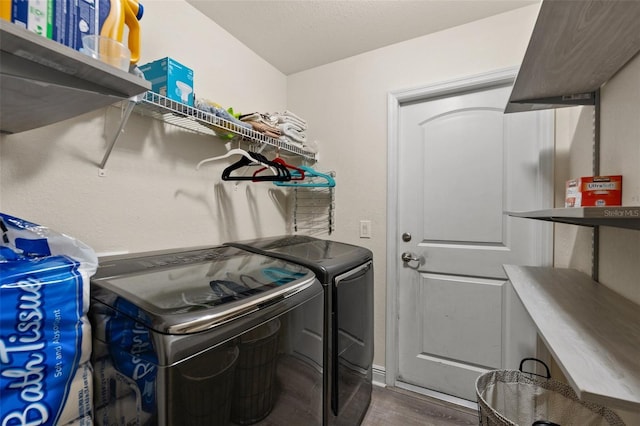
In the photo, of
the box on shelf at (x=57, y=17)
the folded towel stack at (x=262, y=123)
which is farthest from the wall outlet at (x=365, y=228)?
the box on shelf at (x=57, y=17)

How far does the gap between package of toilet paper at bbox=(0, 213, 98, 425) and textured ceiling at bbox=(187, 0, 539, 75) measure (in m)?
1.58

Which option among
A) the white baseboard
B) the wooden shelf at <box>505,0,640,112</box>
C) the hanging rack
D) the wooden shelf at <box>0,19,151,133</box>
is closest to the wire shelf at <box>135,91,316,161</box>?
the hanging rack

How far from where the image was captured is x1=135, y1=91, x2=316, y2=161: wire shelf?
4.04 ft

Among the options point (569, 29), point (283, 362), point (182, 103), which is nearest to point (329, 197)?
point (182, 103)

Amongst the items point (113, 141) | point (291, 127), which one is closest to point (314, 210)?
point (291, 127)

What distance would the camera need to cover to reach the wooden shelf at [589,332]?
540 millimetres

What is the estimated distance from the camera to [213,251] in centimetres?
152

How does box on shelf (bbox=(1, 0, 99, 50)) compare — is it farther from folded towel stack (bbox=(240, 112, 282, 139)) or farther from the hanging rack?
folded towel stack (bbox=(240, 112, 282, 139))

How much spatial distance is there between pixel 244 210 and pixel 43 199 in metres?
1.09

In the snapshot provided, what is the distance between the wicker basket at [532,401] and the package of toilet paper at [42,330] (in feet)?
4.53

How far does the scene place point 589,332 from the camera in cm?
79

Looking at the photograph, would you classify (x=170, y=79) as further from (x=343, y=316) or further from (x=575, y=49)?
(x=575, y=49)

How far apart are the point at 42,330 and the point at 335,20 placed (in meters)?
2.05

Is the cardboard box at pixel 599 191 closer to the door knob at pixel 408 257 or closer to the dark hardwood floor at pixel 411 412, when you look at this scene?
the door knob at pixel 408 257
